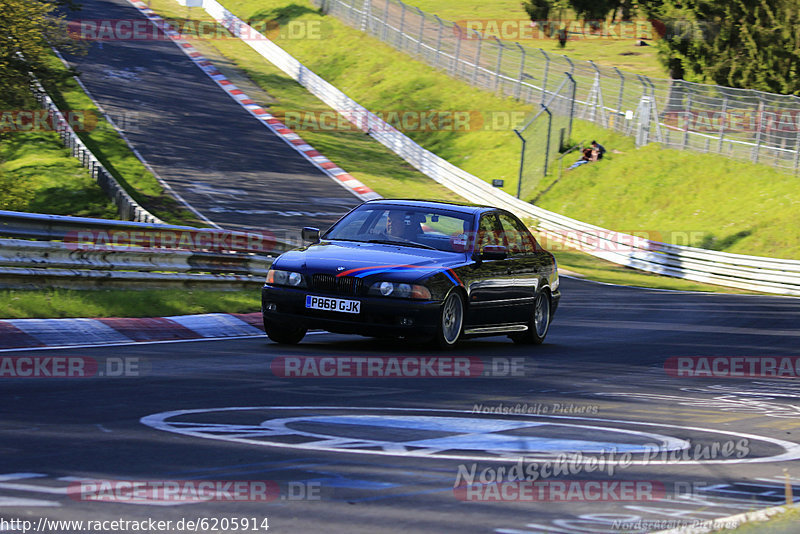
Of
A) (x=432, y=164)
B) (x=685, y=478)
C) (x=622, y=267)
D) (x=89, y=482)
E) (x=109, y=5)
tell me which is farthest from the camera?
(x=109, y=5)

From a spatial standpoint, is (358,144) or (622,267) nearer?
(622,267)

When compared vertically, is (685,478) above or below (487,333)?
above

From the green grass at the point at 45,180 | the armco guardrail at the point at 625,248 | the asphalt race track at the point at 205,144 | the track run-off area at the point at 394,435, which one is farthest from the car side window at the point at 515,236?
the armco guardrail at the point at 625,248

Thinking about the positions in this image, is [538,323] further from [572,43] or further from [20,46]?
[572,43]

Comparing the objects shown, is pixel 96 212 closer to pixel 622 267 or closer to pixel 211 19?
pixel 622 267

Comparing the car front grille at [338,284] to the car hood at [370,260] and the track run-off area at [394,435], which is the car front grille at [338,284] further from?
the track run-off area at [394,435]

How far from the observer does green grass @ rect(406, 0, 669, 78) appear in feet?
187

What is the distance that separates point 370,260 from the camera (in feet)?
33.0

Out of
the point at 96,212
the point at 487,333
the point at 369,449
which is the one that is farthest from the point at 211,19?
the point at 369,449

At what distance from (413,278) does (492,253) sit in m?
1.34

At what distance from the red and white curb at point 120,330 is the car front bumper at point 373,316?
1360 mm

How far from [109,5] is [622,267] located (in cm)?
4000

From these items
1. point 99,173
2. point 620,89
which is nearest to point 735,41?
point 620,89

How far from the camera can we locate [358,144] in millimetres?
40219
